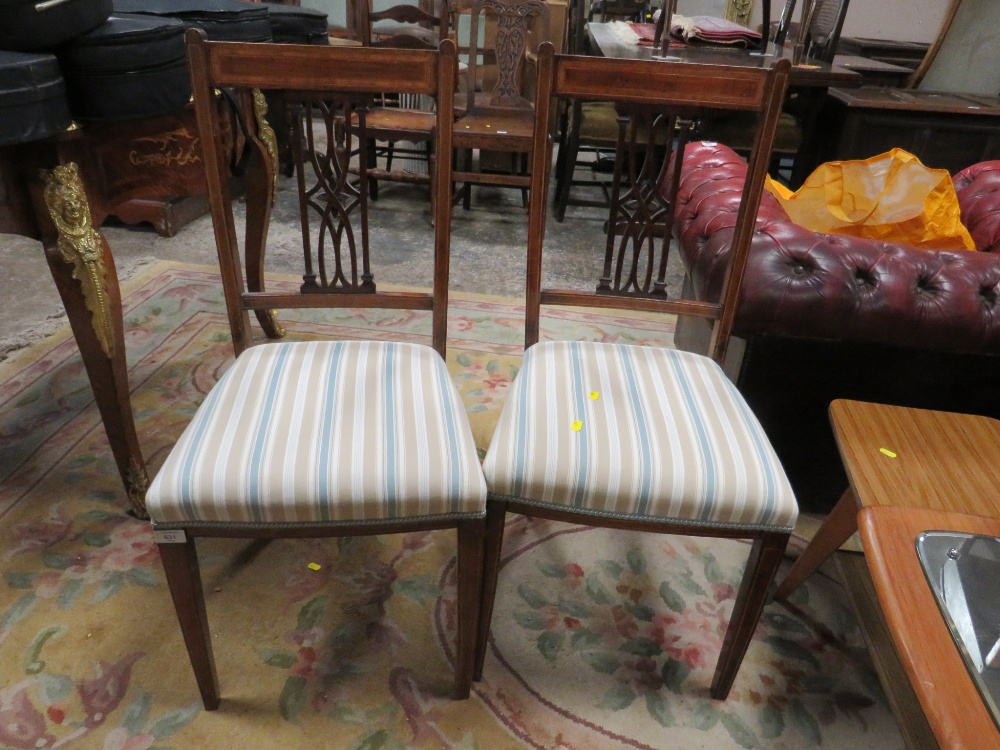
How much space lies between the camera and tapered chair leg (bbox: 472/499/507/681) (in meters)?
0.93

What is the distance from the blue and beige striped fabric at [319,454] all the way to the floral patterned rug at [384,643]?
39 cm

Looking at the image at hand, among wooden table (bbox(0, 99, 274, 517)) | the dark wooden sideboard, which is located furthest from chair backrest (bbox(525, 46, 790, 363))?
the dark wooden sideboard

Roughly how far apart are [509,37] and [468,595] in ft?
7.79

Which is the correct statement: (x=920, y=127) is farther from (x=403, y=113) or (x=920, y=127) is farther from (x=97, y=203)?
(x=97, y=203)

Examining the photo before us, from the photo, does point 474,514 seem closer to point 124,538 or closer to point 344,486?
A: point 344,486

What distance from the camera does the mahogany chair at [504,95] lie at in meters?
2.59

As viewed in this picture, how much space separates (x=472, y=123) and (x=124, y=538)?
2072 millimetres

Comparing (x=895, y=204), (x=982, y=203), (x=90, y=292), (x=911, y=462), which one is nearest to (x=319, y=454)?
(x=90, y=292)

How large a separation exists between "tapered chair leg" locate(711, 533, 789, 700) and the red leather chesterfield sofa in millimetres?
430

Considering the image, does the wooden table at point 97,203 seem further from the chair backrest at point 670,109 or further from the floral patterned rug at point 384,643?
the chair backrest at point 670,109

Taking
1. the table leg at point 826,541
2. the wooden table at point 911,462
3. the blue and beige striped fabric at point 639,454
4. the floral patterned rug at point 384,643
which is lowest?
the floral patterned rug at point 384,643

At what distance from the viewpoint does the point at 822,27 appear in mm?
3508

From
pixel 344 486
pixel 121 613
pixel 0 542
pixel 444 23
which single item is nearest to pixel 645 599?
pixel 344 486

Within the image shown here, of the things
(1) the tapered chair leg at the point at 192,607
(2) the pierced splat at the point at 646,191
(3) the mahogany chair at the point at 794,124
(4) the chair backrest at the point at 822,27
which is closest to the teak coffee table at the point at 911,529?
Answer: (2) the pierced splat at the point at 646,191
